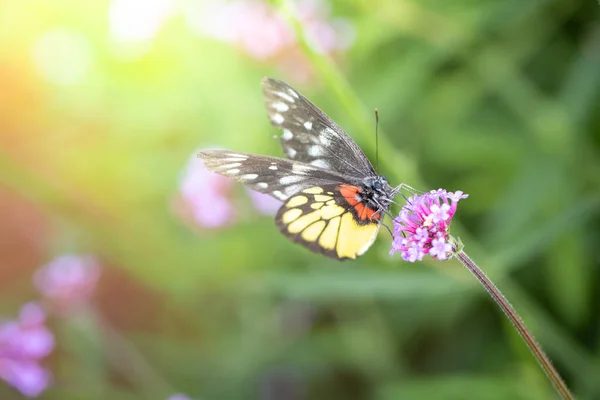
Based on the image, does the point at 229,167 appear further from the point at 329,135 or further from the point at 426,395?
the point at 426,395

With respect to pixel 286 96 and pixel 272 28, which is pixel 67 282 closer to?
pixel 272 28

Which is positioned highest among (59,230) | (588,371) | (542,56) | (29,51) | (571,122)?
(29,51)

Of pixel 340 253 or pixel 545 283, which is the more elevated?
pixel 545 283

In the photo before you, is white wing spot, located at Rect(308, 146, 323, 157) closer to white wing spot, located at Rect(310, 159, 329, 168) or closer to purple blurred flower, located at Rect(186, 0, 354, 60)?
white wing spot, located at Rect(310, 159, 329, 168)

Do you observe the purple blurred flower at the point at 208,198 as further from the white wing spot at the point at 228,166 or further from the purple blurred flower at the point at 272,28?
the white wing spot at the point at 228,166

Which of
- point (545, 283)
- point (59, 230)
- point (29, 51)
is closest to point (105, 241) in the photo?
point (59, 230)

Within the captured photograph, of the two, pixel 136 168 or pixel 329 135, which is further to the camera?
pixel 136 168

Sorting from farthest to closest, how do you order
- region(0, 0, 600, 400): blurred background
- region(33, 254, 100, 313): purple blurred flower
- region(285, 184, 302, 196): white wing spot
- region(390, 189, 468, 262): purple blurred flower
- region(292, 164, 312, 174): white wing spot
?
1. region(33, 254, 100, 313): purple blurred flower
2. region(0, 0, 600, 400): blurred background
3. region(285, 184, 302, 196): white wing spot
4. region(292, 164, 312, 174): white wing spot
5. region(390, 189, 468, 262): purple blurred flower

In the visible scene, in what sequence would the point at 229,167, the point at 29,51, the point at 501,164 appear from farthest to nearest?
1. the point at 29,51
2. the point at 501,164
3. the point at 229,167

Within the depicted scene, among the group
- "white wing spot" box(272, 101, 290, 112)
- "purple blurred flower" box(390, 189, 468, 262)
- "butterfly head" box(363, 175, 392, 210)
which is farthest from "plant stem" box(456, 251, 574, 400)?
"white wing spot" box(272, 101, 290, 112)
